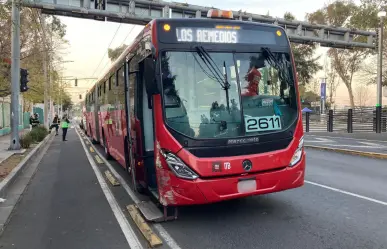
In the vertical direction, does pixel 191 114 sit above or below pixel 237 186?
above

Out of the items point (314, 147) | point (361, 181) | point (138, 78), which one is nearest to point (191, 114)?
point (138, 78)

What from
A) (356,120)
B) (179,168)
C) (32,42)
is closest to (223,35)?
(179,168)

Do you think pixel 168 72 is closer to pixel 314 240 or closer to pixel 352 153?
pixel 314 240

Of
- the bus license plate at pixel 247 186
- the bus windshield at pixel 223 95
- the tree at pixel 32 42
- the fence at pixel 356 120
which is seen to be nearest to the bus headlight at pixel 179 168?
the bus windshield at pixel 223 95

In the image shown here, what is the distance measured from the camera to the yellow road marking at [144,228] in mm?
4877

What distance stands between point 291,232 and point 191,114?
2117 mm

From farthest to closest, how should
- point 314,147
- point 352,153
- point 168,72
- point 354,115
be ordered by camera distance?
point 354,115 → point 314,147 → point 352,153 → point 168,72

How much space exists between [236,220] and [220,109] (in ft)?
5.66

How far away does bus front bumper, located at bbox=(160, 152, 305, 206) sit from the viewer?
527cm

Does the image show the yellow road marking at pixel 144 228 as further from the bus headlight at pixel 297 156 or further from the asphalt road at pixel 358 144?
the asphalt road at pixel 358 144

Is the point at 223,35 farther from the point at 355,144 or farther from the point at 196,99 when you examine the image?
the point at 355,144

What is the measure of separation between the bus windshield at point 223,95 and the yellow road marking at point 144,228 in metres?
1.43

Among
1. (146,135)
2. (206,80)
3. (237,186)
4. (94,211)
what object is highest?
(206,80)

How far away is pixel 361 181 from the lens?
8.77 meters
